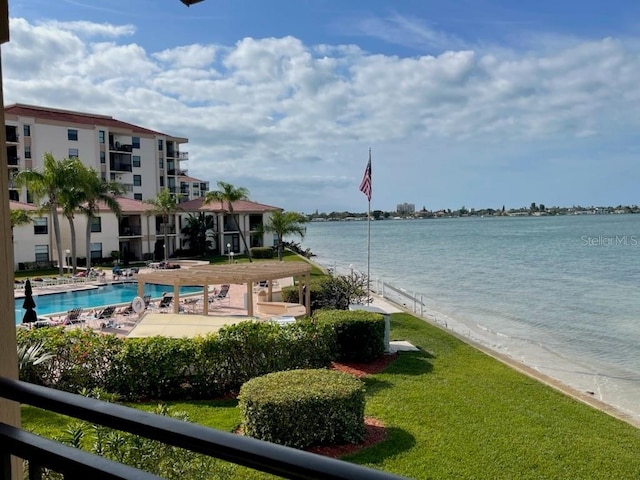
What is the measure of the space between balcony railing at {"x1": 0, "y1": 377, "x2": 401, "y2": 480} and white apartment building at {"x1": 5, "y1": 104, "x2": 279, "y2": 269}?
4095cm

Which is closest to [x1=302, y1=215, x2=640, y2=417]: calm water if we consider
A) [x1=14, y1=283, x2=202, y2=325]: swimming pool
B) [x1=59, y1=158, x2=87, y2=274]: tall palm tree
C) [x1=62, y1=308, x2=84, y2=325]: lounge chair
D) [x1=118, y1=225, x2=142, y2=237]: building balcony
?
[x1=14, y1=283, x2=202, y2=325]: swimming pool

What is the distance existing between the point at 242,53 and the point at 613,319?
2402 centimetres

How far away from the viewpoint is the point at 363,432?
779cm

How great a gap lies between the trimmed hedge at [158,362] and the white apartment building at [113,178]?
31822mm

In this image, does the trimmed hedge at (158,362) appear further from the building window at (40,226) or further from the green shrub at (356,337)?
the building window at (40,226)

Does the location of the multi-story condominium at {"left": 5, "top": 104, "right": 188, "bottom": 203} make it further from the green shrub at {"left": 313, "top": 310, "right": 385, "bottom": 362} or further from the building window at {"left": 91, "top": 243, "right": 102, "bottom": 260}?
the green shrub at {"left": 313, "top": 310, "right": 385, "bottom": 362}

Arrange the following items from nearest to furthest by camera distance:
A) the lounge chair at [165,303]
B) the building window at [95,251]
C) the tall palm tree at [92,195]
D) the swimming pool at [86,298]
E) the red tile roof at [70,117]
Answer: the lounge chair at [165,303]
the swimming pool at [86,298]
the tall palm tree at [92,195]
the building window at [95,251]
the red tile roof at [70,117]

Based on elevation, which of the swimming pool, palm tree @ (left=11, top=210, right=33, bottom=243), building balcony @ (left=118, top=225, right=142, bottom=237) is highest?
palm tree @ (left=11, top=210, right=33, bottom=243)

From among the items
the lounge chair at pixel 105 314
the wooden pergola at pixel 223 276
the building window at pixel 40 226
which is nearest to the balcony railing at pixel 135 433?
the wooden pergola at pixel 223 276

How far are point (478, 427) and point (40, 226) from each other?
40.1 meters

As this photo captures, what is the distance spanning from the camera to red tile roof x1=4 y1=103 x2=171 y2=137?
46.6m

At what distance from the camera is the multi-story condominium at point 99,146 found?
4553 cm

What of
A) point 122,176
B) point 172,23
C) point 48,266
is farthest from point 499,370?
point 122,176

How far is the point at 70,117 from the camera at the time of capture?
5062 cm
